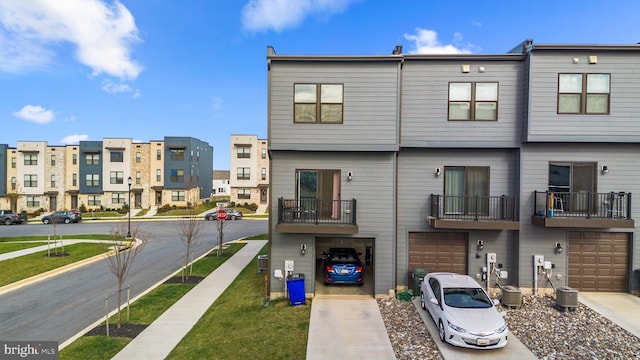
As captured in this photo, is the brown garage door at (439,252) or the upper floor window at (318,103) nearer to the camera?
the upper floor window at (318,103)

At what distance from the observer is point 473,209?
38.4 feet

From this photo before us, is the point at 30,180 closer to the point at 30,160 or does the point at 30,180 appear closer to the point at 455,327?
the point at 30,160

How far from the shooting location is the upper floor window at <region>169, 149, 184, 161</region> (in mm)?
44844

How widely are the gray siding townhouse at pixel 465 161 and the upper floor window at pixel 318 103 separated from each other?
0.04 meters

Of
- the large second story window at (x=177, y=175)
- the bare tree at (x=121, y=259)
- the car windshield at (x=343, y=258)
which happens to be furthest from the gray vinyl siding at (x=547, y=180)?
the large second story window at (x=177, y=175)

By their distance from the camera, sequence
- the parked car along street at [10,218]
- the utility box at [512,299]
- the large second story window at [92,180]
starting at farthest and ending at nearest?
the large second story window at [92,180] → the parked car along street at [10,218] → the utility box at [512,299]

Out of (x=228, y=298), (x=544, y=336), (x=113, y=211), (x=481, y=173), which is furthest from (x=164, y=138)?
(x=544, y=336)

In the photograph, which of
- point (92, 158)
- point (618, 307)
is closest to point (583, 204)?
point (618, 307)

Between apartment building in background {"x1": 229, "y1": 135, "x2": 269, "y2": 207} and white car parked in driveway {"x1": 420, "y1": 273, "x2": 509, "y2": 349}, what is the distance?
38.2 meters

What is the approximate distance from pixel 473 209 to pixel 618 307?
17.6ft

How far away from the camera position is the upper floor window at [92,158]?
4419 centimetres

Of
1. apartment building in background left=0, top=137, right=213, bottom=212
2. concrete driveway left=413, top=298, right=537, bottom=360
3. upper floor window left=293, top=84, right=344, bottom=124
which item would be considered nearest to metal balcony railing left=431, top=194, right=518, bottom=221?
concrete driveway left=413, top=298, right=537, bottom=360

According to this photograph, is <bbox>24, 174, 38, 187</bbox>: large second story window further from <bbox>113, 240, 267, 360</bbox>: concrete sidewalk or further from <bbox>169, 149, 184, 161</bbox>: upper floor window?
<bbox>113, 240, 267, 360</bbox>: concrete sidewalk

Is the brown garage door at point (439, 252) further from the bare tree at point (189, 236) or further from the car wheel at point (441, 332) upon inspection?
the bare tree at point (189, 236)
